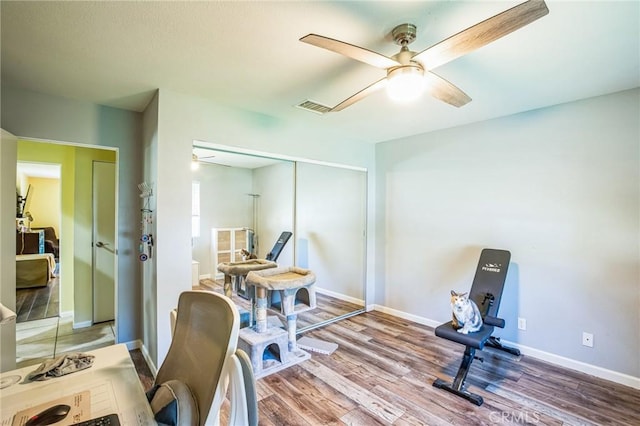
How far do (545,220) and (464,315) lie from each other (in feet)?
4.45

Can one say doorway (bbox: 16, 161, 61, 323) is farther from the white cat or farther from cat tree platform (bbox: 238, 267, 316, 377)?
the white cat

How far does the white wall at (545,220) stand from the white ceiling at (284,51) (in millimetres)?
351

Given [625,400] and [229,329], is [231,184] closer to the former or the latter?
[229,329]

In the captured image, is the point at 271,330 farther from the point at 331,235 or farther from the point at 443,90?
the point at 443,90

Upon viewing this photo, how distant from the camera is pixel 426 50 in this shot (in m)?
1.54

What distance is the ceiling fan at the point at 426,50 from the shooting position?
1274 millimetres

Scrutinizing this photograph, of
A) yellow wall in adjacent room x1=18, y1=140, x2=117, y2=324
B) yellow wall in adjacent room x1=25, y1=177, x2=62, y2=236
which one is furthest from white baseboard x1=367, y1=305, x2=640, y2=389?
yellow wall in adjacent room x1=25, y1=177, x2=62, y2=236

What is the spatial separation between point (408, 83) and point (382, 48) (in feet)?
1.29

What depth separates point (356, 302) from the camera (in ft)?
14.4

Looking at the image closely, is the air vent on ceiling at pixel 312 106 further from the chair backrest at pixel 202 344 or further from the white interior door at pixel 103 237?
the white interior door at pixel 103 237

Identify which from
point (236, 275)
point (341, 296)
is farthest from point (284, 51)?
point (341, 296)

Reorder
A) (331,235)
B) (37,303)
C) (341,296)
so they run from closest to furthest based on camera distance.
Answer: (331,235) → (341,296) → (37,303)

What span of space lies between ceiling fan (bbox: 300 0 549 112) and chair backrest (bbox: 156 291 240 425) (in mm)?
1274

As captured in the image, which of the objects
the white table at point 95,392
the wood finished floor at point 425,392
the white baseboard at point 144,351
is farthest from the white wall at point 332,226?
the white table at point 95,392
